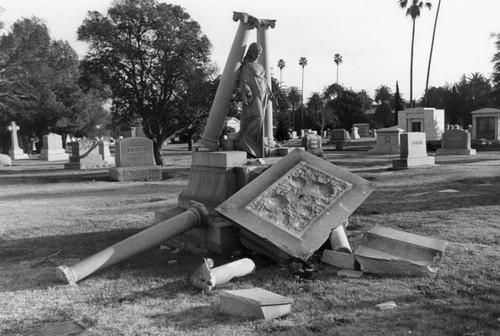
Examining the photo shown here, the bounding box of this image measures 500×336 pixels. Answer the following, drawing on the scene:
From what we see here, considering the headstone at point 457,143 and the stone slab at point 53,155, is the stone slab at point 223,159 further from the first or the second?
the stone slab at point 53,155

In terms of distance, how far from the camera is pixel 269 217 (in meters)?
4.80

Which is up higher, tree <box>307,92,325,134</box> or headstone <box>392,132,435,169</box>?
tree <box>307,92,325,134</box>

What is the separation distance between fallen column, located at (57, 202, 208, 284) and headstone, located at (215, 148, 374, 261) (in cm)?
66

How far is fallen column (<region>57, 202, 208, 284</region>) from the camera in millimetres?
4504

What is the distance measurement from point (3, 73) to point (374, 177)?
27228 millimetres

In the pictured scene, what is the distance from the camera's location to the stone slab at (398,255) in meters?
4.45

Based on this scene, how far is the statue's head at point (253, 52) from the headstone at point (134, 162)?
9.31 m

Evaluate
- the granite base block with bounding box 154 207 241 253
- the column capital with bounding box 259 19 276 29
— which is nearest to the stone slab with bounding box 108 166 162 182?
the column capital with bounding box 259 19 276 29

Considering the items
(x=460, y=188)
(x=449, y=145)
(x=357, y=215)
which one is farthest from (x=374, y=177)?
(x=449, y=145)

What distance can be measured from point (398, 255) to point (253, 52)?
13.0ft

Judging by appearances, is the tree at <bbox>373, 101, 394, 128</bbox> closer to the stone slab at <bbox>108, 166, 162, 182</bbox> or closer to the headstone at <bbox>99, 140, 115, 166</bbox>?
the headstone at <bbox>99, 140, 115, 166</bbox>

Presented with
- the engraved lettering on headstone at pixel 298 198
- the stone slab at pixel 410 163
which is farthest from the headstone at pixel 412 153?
the engraved lettering on headstone at pixel 298 198

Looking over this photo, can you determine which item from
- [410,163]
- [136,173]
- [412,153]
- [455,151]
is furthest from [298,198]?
[455,151]

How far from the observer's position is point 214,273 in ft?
14.1
